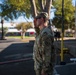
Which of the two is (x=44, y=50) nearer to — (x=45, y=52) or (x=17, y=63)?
(x=45, y=52)

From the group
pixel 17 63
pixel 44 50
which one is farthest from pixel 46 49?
pixel 17 63

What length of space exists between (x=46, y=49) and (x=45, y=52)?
2.2 inches

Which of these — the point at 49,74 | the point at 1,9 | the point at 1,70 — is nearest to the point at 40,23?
the point at 49,74

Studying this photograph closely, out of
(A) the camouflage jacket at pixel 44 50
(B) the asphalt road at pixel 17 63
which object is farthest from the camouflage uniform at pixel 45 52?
(B) the asphalt road at pixel 17 63

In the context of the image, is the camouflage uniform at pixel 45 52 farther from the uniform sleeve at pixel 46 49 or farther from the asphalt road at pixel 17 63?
the asphalt road at pixel 17 63

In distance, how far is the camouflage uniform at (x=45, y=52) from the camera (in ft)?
17.7

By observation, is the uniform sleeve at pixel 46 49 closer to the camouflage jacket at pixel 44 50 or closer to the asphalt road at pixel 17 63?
the camouflage jacket at pixel 44 50

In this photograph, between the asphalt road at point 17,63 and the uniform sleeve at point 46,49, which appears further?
the asphalt road at point 17,63

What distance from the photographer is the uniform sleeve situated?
5.38 m

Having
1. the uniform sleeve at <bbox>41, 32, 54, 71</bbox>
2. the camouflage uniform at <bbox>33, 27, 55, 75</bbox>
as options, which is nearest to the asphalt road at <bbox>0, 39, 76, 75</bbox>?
the camouflage uniform at <bbox>33, 27, 55, 75</bbox>

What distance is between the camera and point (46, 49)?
17.8 feet

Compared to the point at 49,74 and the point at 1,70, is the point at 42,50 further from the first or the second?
the point at 1,70

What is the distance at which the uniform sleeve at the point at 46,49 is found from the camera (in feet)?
17.7

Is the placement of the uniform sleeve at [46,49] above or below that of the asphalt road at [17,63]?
above
